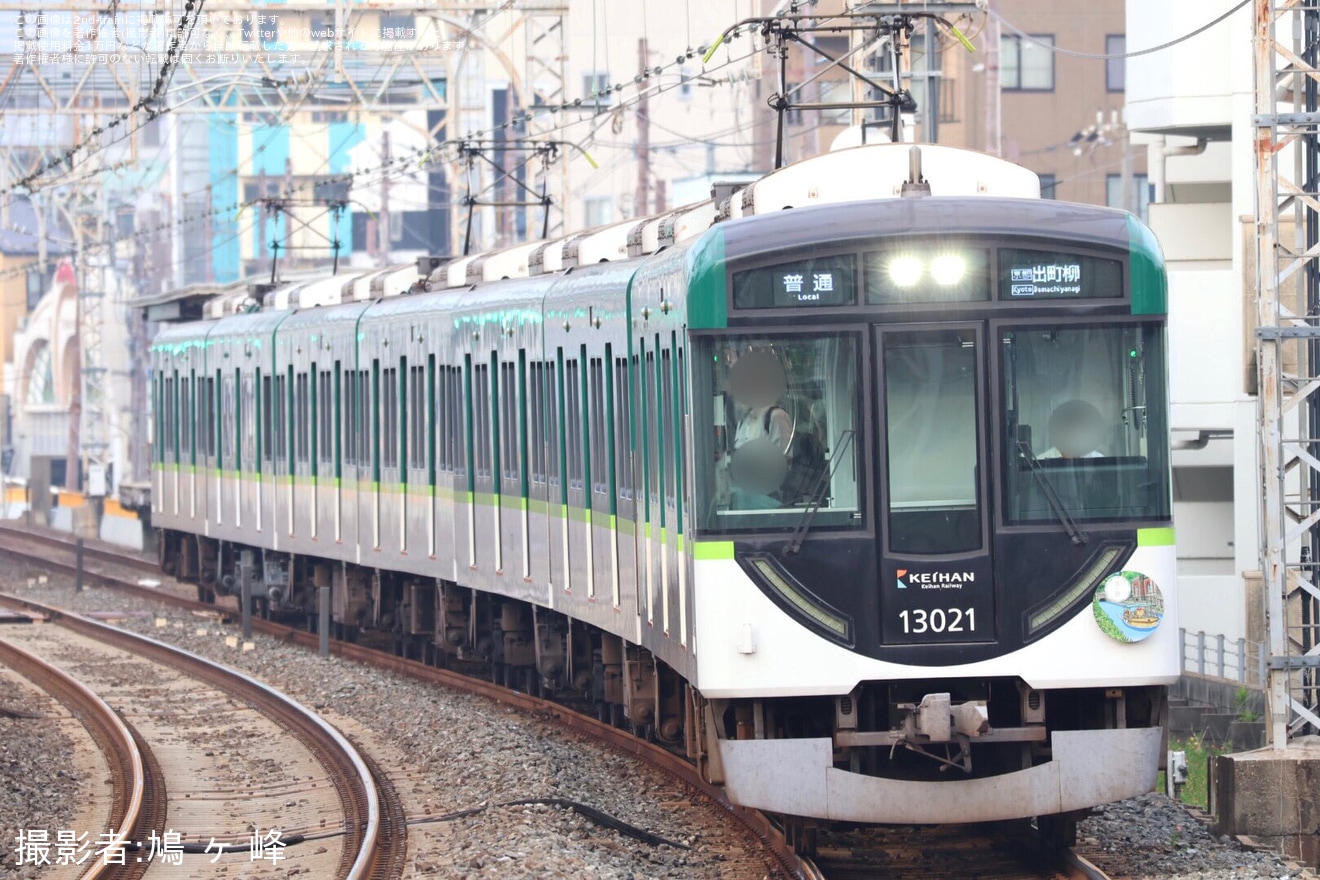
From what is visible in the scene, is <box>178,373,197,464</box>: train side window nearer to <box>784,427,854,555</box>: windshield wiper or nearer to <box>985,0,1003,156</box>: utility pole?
<box>985,0,1003,156</box>: utility pole

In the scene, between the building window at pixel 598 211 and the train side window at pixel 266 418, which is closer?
the train side window at pixel 266 418

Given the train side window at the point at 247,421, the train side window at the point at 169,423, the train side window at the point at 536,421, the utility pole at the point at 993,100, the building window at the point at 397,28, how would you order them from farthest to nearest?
the utility pole at the point at 993,100
the building window at the point at 397,28
the train side window at the point at 169,423
the train side window at the point at 247,421
the train side window at the point at 536,421

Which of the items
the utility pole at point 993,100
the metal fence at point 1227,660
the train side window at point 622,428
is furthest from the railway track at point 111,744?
the utility pole at point 993,100

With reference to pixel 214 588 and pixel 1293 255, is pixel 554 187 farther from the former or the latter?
pixel 1293 255

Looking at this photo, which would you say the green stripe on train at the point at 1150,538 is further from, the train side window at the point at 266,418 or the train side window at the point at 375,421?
the train side window at the point at 266,418

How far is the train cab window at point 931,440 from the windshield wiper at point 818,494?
0.53 ft

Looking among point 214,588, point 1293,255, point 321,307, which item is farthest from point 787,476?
point 214,588

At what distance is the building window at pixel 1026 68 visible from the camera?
5022cm

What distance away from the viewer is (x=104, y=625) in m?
22.8

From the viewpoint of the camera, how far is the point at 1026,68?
166 ft

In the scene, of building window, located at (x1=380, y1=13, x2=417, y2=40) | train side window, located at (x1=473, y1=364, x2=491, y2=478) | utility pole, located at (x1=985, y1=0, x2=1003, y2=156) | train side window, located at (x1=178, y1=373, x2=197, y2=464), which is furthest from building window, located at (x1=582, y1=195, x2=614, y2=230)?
train side window, located at (x1=473, y1=364, x2=491, y2=478)

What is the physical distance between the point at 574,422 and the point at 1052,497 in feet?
14.4

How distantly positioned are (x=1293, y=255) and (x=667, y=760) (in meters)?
4.05

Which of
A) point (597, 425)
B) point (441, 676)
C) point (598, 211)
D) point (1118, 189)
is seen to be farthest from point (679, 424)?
point (598, 211)
